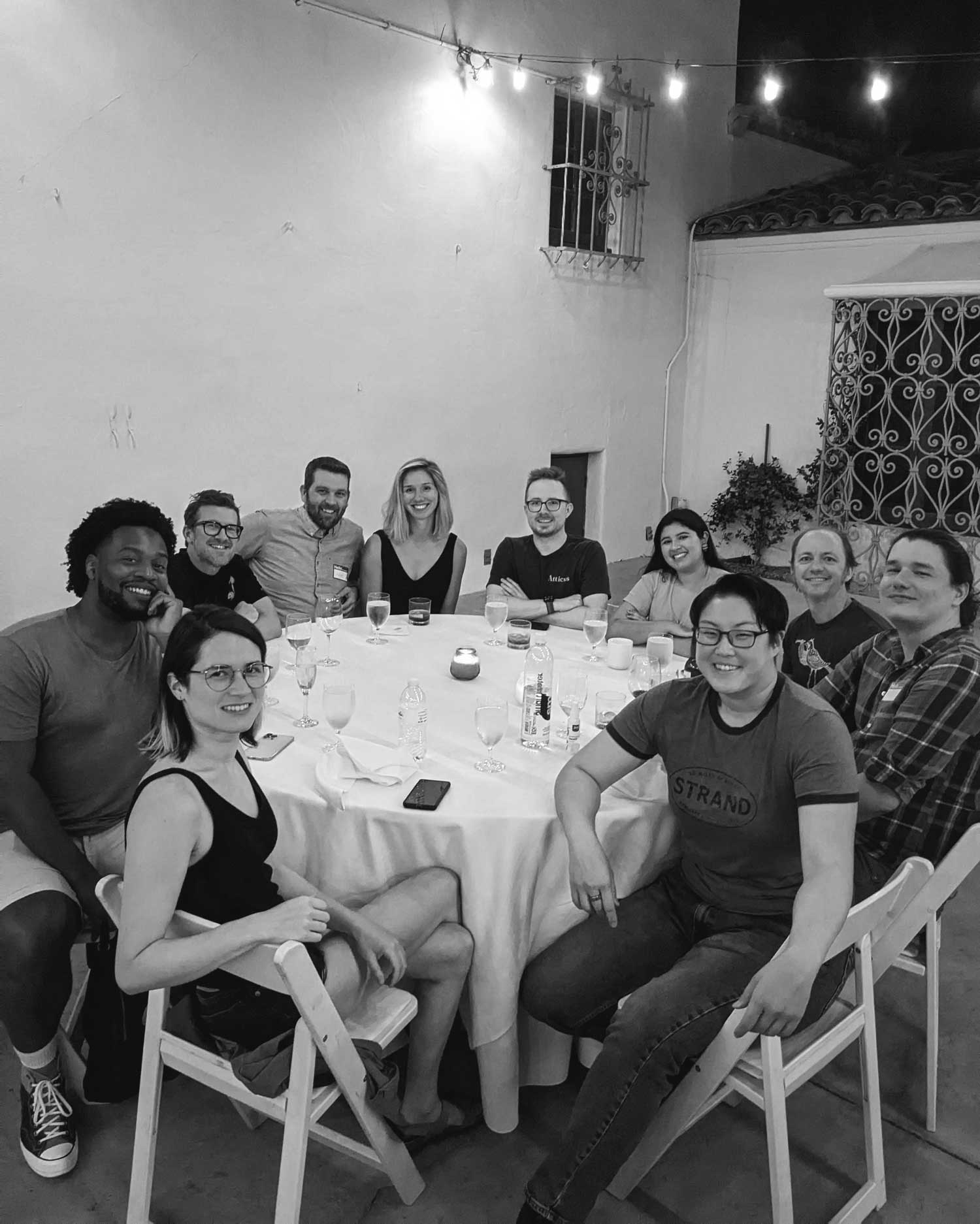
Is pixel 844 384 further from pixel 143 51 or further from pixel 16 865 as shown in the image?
pixel 16 865

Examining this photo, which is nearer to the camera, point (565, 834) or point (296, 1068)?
point (296, 1068)

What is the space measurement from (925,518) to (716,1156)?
21.7ft

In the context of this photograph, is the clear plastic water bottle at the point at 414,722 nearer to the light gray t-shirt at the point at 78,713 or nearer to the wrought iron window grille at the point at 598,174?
the light gray t-shirt at the point at 78,713

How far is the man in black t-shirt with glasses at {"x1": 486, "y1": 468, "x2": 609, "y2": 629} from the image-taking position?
3.93m

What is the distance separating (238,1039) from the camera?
1.89 meters

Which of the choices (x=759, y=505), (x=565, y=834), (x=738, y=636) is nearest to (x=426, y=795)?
(x=565, y=834)

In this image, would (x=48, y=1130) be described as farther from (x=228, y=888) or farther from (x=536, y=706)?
(x=536, y=706)

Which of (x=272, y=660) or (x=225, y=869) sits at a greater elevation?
(x=272, y=660)

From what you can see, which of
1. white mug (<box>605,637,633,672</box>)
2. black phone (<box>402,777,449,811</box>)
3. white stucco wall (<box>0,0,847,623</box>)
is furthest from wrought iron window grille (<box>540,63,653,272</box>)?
black phone (<box>402,777,449,811</box>)

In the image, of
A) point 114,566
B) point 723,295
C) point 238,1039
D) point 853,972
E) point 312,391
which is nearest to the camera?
point 238,1039

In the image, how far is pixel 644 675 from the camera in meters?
2.88

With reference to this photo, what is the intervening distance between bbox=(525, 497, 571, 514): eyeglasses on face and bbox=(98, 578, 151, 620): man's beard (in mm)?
1888

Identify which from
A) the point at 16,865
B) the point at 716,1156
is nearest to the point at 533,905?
the point at 716,1156

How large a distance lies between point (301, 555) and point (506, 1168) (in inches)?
99.5
